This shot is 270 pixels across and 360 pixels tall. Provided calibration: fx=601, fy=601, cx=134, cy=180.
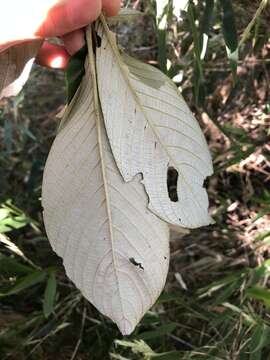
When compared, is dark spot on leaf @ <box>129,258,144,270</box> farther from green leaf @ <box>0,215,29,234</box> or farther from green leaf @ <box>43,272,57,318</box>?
green leaf @ <box>0,215,29,234</box>

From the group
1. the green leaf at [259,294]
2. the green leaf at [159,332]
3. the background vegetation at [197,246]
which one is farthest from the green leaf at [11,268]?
the green leaf at [259,294]

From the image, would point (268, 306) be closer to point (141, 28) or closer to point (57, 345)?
point (57, 345)

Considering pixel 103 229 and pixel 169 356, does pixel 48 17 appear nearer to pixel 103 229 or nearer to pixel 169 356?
pixel 103 229

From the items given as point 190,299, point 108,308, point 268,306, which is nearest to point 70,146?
point 108,308

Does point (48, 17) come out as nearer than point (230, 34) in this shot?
Yes

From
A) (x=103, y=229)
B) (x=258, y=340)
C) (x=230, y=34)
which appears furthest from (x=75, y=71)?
(x=258, y=340)

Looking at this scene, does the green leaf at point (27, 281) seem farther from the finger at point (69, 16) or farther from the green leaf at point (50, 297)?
the finger at point (69, 16)

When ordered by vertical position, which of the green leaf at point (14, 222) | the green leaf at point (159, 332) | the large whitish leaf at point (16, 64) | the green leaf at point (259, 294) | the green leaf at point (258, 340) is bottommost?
the green leaf at point (159, 332)
